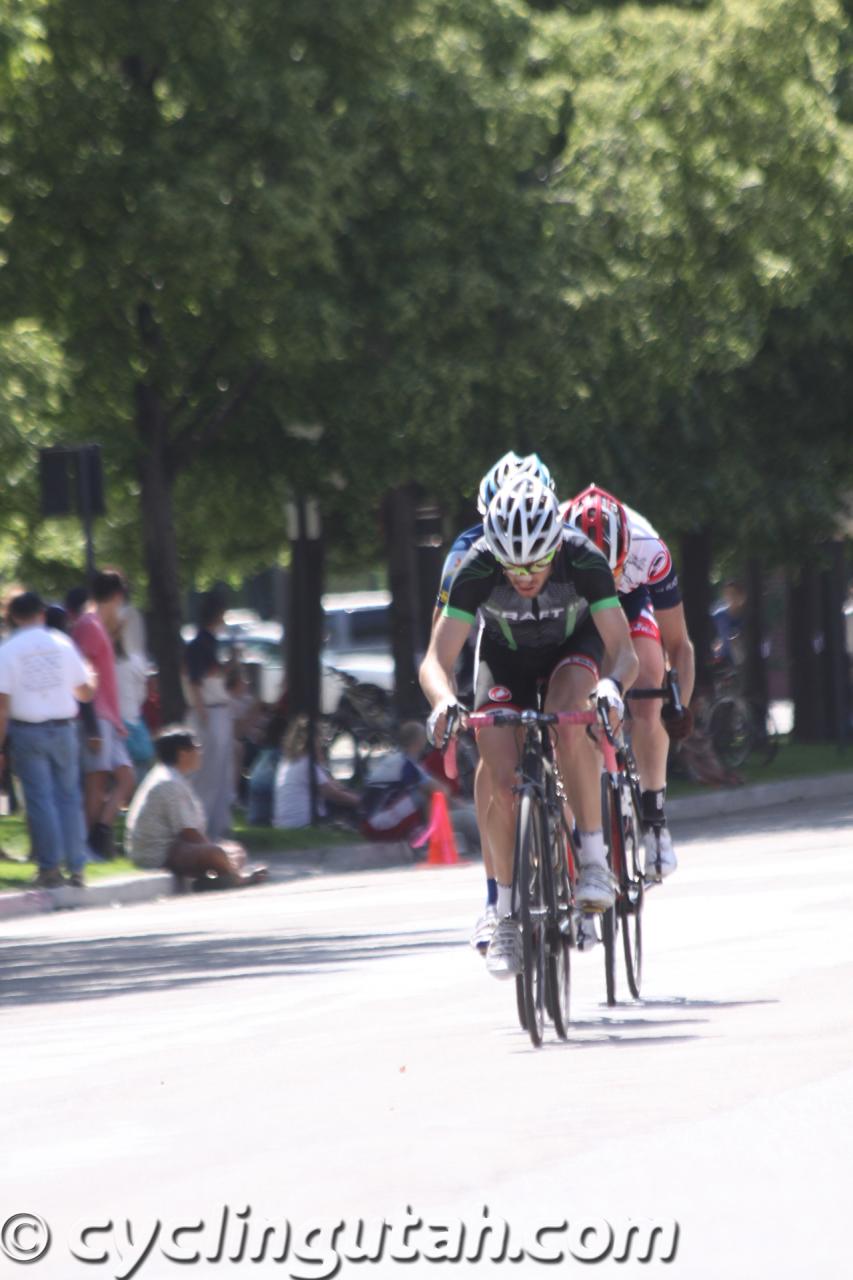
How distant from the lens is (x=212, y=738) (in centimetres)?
2112

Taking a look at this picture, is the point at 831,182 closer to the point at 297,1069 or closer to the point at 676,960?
the point at 676,960

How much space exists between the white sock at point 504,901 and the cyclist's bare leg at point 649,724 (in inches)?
75.6

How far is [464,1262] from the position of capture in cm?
586

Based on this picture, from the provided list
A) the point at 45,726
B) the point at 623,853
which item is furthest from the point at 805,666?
the point at 623,853

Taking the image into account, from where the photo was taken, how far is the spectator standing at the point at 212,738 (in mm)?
21047

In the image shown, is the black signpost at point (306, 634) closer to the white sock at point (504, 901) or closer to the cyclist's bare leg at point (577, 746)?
the cyclist's bare leg at point (577, 746)

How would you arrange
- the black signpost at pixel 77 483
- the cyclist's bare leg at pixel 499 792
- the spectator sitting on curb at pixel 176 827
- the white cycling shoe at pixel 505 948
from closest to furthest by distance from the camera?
the white cycling shoe at pixel 505 948 → the cyclist's bare leg at pixel 499 792 → the spectator sitting on curb at pixel 176 827 → the black signpost at pixel 77 483

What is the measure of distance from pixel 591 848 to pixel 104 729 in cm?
1049

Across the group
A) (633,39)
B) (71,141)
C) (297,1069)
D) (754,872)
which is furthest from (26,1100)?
(633,39)

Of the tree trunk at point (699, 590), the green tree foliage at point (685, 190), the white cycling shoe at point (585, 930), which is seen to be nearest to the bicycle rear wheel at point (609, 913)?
the white cycling shoe at point (585, 930)

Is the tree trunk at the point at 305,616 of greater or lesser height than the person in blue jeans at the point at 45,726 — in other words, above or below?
above

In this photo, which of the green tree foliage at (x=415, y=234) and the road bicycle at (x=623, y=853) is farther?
the green tree foliage at (x=415, y=234)

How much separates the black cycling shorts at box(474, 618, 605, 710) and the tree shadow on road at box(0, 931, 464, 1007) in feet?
10.2

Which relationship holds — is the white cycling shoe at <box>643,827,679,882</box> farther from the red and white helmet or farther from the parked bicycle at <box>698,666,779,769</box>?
the parked bicycle at <box>698,666,779,769</box>
